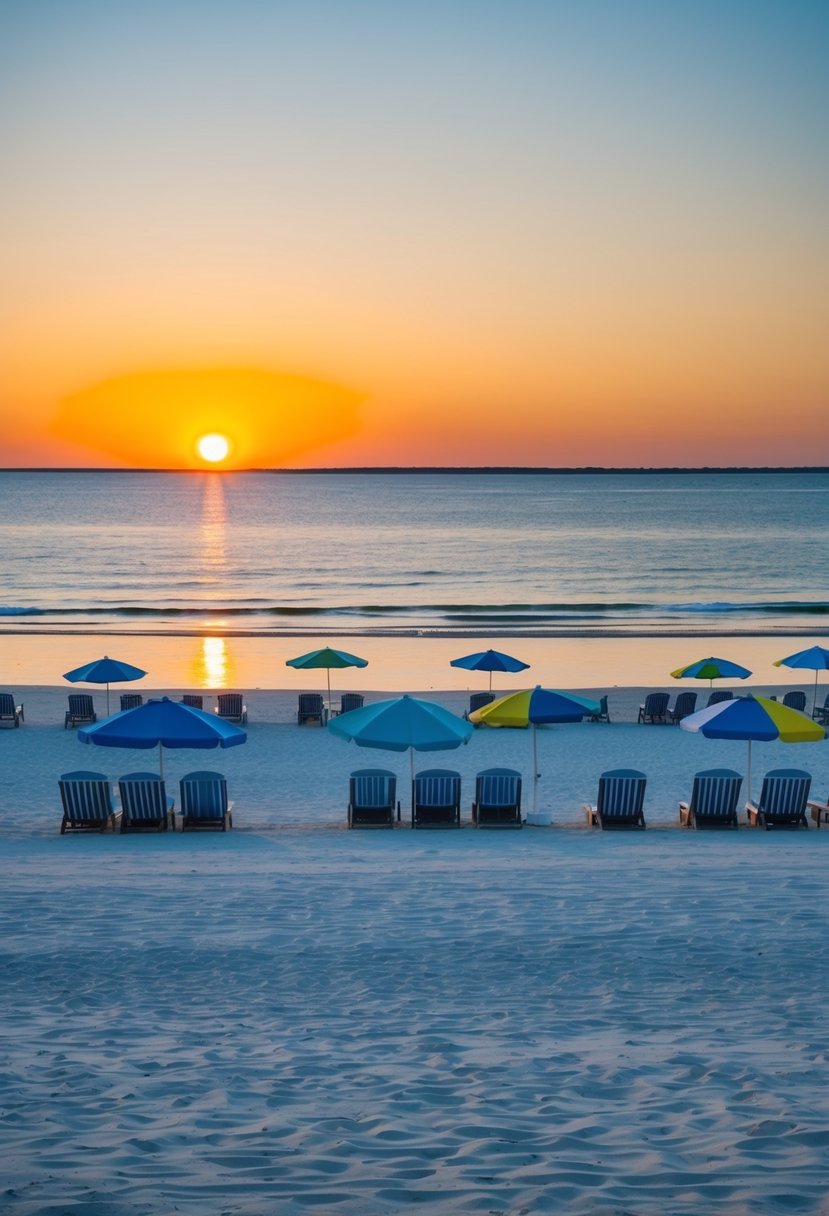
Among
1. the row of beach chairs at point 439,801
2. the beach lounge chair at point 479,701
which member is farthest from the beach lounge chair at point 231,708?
the row of beach chairs at point 439,801

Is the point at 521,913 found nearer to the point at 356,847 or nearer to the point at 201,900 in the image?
the point at 201,900

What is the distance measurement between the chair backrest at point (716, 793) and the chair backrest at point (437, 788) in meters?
2.88

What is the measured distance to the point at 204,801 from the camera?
556 inches

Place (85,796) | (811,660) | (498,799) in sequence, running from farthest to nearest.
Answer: (811,660)
(498,799)
(85,796)

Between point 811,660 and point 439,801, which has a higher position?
point 811,660

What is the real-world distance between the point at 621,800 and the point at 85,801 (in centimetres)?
635

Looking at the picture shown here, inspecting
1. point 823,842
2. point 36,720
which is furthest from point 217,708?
point 823,842

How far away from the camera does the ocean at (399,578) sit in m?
43.7

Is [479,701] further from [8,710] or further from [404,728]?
[8,710]

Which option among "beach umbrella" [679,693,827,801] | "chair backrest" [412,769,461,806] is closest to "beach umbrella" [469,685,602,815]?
"chair backrest" [412,769,461,806]

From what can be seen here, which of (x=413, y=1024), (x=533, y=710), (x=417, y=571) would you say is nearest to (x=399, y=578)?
(x=417, y=571)

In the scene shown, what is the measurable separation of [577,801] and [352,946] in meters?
8.06

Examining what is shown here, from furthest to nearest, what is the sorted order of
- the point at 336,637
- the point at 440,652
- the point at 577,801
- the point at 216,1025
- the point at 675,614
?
1. the point at 675,614
2. the point at 336,637
3. the point at 440,652
4. the point at 577,801
5. the point at 216,1025

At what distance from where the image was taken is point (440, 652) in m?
36.1
